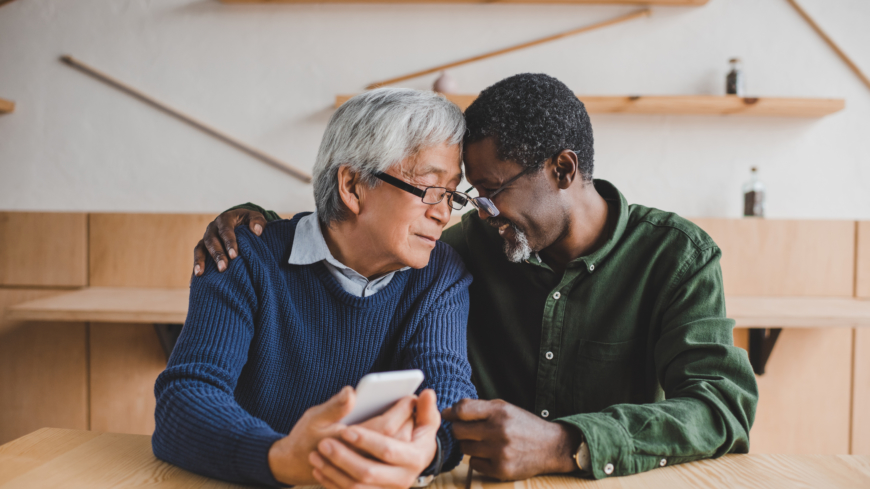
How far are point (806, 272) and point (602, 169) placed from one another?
1.06 metres

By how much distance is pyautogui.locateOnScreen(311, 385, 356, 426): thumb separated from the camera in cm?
66

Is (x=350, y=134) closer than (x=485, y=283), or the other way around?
(x=350, y=134)

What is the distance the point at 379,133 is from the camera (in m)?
1.14

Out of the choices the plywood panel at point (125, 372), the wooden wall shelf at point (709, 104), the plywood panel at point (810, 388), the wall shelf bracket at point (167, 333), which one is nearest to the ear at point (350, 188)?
the wooden wall shelf at point (709, 104)

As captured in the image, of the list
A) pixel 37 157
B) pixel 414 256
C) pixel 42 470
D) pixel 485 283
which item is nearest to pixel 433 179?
pixel 414 256

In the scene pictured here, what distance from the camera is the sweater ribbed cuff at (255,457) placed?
2.48 feet

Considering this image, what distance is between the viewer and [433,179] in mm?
1184

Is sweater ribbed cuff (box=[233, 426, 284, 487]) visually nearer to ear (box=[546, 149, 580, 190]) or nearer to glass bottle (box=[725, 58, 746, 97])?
ear (box=[546, 149, 580, 190])

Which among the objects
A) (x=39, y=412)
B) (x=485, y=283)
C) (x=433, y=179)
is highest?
(x=433, y=179)

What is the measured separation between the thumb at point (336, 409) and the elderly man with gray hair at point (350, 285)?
0.96 ft

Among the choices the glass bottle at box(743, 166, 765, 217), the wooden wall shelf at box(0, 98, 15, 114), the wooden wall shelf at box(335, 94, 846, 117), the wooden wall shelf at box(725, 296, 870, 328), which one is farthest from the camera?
the wooden wall shelf at box(0, 98, 15, 114)

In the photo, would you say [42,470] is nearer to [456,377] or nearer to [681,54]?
[456,377]

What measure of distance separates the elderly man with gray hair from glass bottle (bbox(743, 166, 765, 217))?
1958mm

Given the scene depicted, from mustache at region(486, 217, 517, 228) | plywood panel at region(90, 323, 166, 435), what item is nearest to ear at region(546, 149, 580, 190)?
mustache at region(486, 217, 517, 228)
